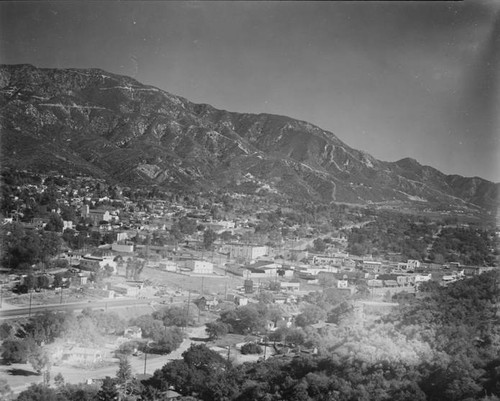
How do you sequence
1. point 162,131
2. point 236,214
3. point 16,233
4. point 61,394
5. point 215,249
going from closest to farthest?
point 61,394 → point 16,233 → point 215,249 → point 236,214 → point 162,131

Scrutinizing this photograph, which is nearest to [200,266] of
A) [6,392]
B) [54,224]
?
[54,224]

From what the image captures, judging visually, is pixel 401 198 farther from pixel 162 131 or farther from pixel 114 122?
pixel 114 122

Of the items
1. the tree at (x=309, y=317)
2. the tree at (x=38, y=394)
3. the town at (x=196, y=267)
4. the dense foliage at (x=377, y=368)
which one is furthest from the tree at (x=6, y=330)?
the tree at (x=309, y=317)

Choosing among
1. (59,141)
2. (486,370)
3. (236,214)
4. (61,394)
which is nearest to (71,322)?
(61,394)

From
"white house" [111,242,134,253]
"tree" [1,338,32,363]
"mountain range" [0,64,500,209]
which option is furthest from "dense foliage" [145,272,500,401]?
"mountain range" [0,64,500,209]

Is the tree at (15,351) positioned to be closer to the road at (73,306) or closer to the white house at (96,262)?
the road at (73,306)

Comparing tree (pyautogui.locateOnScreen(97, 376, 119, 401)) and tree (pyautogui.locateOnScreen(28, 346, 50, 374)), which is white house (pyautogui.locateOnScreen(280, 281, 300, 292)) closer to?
tree (pyautogui.locateOnScreen(28, 346, 50, 374))
